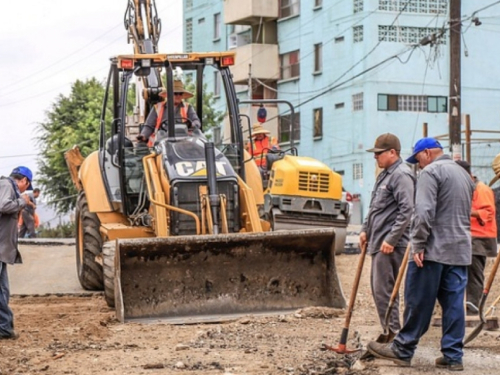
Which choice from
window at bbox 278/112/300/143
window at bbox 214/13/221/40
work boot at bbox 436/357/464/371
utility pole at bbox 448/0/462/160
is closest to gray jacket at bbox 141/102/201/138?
work boot at bbox 436/357/464/371

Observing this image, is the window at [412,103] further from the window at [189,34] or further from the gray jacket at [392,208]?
the gray jacket at [392,208]

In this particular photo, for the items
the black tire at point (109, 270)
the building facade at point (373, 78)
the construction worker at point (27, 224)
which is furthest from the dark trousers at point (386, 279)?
the building facade at point (373, 78)

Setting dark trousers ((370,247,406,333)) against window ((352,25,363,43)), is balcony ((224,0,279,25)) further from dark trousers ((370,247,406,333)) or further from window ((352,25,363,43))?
dark trousers ((370,247,406,333))

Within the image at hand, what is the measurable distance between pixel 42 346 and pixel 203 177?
366cm

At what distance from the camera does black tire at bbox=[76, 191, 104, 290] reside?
16.7 m

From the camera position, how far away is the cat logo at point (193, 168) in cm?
1445

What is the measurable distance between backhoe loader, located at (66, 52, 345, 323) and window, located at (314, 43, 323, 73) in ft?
105

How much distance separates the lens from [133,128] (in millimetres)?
18234

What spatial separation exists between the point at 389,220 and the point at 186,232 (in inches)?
161

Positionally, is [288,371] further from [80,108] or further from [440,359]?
[80,108]

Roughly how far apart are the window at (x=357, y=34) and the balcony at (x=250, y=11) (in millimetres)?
6178

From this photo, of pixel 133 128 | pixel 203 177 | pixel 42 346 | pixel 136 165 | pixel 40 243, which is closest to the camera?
pixel 42 346

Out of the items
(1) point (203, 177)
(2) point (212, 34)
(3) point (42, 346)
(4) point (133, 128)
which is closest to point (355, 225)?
(2) point (212, 34)

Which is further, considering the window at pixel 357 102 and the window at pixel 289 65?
the window at pixel 289 65
